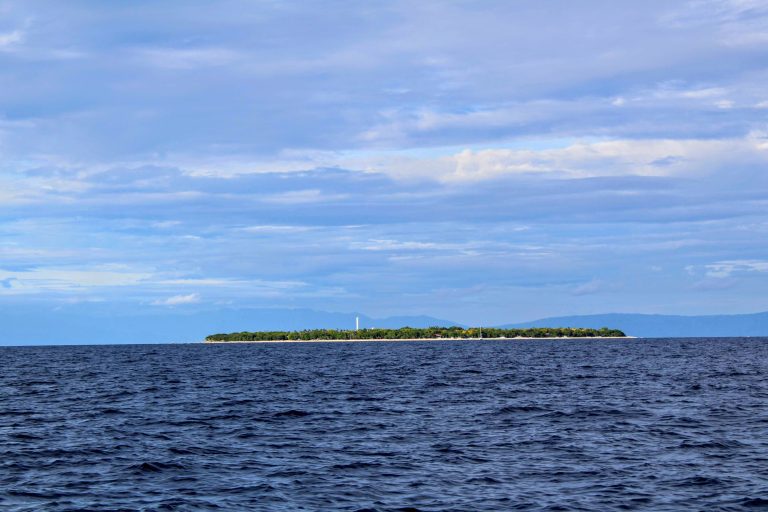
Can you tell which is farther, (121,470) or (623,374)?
(623,374)

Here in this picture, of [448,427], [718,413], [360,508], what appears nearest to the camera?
[360,508]

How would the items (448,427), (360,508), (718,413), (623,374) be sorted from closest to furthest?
(360,508) < (448,427) < (718,413) < (623,374)

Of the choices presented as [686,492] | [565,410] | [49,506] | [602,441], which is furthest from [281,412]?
[686,492]

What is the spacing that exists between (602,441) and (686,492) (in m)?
11.2

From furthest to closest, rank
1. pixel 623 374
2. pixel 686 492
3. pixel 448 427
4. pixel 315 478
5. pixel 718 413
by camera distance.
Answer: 1. pixel 623 374
2. pixel 718 413
3. pixel 448 427
4. pixel 315 478
5. pixel 686 492

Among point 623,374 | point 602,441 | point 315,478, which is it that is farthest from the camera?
point 623,374

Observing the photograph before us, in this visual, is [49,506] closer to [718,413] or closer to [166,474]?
[166,474]

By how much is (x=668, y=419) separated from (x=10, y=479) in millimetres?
35144

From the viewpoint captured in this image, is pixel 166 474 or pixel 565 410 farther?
pixel 565 410

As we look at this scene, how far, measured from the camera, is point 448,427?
4619 cm

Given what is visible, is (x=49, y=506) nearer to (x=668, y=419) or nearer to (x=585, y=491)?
(x=585, y=491)

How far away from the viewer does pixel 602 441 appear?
133ft

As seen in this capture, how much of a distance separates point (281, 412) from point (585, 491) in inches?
1115

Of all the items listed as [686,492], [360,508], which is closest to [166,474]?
[360,508]
